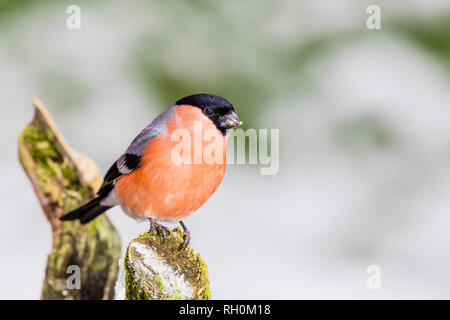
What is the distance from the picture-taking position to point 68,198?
341 centimetres

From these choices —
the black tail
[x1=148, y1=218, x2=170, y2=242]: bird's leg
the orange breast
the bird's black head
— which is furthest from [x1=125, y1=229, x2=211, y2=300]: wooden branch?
the black tail

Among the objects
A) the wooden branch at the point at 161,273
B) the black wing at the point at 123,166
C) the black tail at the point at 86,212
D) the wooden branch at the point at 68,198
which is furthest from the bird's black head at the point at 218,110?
the wooden branch at the point at 68,198

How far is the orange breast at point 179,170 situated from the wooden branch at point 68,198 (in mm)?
767

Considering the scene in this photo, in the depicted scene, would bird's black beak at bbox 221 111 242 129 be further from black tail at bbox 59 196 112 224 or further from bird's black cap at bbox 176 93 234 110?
black tail at bbox 59 196 112 224

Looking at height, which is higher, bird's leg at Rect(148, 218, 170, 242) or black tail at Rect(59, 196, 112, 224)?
black tail at Rect(59, 196, 112, 224)

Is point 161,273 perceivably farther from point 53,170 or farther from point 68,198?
point 53,170

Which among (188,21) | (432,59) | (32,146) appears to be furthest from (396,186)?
(32,146)

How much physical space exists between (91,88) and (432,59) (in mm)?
3406

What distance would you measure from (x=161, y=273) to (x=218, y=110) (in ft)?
2.36

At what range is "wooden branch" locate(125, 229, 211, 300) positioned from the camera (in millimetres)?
2410

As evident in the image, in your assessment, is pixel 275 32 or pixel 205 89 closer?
pixel 205 89

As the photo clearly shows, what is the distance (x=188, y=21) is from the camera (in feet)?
19.1
